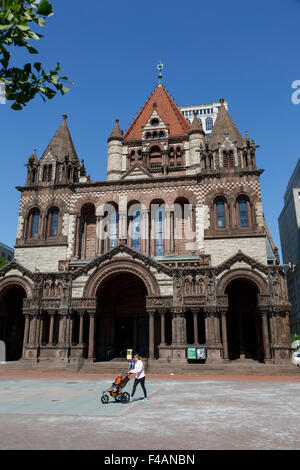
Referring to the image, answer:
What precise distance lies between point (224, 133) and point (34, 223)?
70.8 feet

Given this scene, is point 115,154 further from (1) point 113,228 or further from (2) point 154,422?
(2) point 154,422

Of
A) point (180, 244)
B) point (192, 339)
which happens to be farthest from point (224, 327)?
point (180, 244)

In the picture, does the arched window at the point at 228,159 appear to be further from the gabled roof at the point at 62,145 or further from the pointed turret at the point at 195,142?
the gabled roof at the point at 62,145

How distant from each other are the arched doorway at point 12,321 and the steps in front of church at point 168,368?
17.1 feet

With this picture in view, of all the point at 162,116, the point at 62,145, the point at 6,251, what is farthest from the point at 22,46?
the point at 6,251

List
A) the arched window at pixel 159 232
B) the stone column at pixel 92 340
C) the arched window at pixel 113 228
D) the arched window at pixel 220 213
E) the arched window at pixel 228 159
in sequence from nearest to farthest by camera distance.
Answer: the stone column at pixel 92 340
the arched window at pixel 220 213
the arched window at pixel 159 232
the arched window at pixel 228 159
the arched window at pixel 113 228

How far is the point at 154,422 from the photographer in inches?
352

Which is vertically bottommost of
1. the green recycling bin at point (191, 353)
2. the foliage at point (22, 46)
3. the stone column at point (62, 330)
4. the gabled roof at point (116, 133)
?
the green recycling bin at point (191, 353)

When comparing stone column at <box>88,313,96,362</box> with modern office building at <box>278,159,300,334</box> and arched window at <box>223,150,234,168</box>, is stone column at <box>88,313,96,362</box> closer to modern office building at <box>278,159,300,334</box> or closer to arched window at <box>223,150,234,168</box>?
arched window at <box>223,150,234,168</box>

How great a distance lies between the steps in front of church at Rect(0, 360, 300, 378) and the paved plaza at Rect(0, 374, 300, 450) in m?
11.2

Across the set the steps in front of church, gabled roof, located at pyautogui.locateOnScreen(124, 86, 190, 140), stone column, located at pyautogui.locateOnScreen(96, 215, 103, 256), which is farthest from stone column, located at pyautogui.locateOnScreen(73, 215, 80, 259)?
gabled roof, located at pyautogui.locateOnScreen(124, 86, 190, 140)

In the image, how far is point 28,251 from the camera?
114 ft

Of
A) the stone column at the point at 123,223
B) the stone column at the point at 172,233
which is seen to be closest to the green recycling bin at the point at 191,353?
the stone column at the point at 172,233

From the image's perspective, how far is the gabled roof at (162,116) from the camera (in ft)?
161
